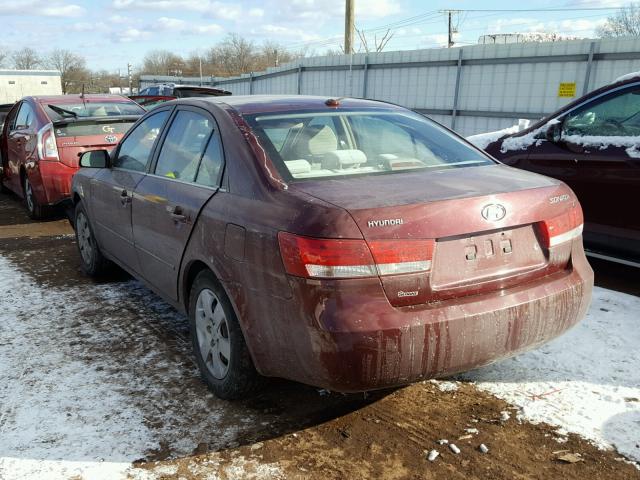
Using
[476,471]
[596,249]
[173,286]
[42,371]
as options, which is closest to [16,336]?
[42,371]

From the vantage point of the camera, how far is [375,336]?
235 cm

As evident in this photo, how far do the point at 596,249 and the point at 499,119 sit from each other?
8.34m

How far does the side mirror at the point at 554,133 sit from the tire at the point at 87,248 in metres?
3.95

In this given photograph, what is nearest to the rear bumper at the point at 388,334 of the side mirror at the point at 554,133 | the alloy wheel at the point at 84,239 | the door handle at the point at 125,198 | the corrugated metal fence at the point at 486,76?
the door handle at the point at 125,198

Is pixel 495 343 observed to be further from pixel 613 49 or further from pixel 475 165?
pixel 613 49

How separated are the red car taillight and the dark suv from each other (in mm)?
2922

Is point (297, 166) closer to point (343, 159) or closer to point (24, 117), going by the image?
point (343, 159)

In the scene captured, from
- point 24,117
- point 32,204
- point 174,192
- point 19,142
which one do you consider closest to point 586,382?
point 174,192

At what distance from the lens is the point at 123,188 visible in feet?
13.7

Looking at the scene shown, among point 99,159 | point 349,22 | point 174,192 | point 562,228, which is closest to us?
point 562,228

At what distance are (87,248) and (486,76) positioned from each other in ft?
33.6

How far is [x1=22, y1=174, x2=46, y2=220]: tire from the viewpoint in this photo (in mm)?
7605

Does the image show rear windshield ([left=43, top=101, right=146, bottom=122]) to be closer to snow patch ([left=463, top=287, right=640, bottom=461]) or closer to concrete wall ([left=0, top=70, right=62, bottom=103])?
snow patch ([left=463, top=287, right=640, bottom=461])

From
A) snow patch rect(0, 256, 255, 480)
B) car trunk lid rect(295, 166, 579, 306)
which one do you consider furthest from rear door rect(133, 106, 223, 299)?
car trunk lid rect(295, 166, 579, 306)
